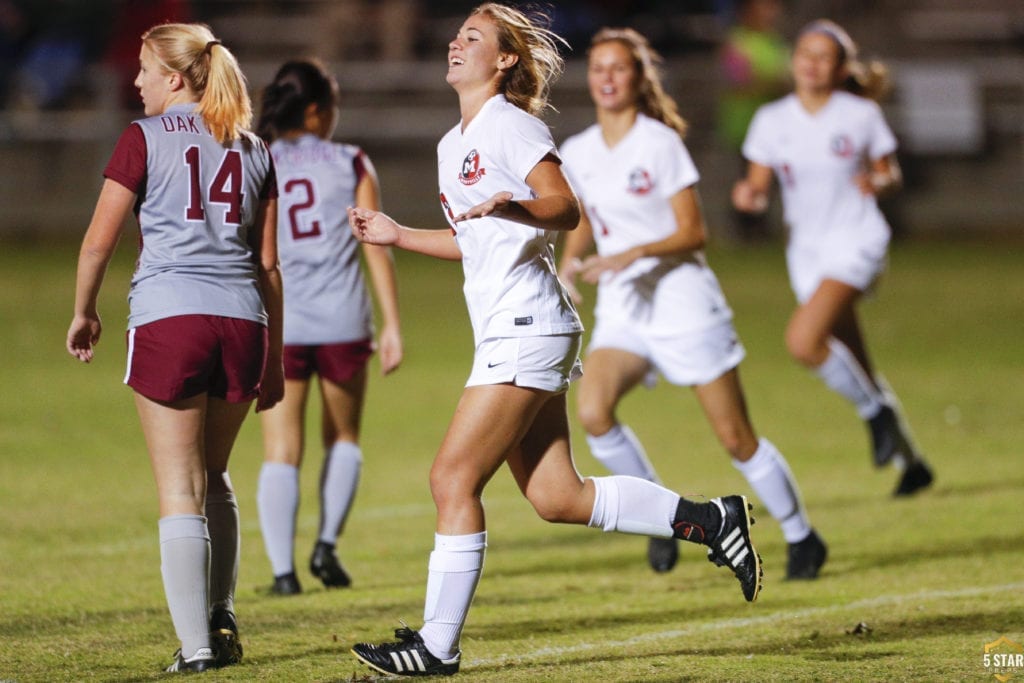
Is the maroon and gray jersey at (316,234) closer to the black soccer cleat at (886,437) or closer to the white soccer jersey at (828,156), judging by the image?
the white soccer jersey at (828,156)

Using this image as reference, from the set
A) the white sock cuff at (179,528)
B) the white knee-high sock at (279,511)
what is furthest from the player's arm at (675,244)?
the white sock cuff at (179,528)

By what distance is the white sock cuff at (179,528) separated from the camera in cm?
471

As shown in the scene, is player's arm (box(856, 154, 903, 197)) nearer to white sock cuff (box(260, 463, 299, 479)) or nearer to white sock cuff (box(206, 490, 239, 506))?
white sock cuff (box(260, 463, 299, 479))

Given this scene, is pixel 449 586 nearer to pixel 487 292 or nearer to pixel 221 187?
pixel 487 292

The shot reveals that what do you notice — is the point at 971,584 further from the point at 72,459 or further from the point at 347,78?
the point at 347,78

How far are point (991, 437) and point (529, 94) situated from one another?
18.4ft

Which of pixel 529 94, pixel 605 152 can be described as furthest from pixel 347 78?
pixel 529 94

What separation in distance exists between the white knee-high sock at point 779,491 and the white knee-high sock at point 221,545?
2250 mm

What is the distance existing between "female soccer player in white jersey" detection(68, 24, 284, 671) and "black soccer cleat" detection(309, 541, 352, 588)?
1.31 meters

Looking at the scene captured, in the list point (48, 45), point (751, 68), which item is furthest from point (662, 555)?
point (48, 45)

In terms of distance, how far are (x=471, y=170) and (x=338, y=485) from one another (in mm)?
2183

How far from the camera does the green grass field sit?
16.7 ft

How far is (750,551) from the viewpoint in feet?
16.9

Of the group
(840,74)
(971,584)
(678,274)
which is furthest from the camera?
(840,74)
